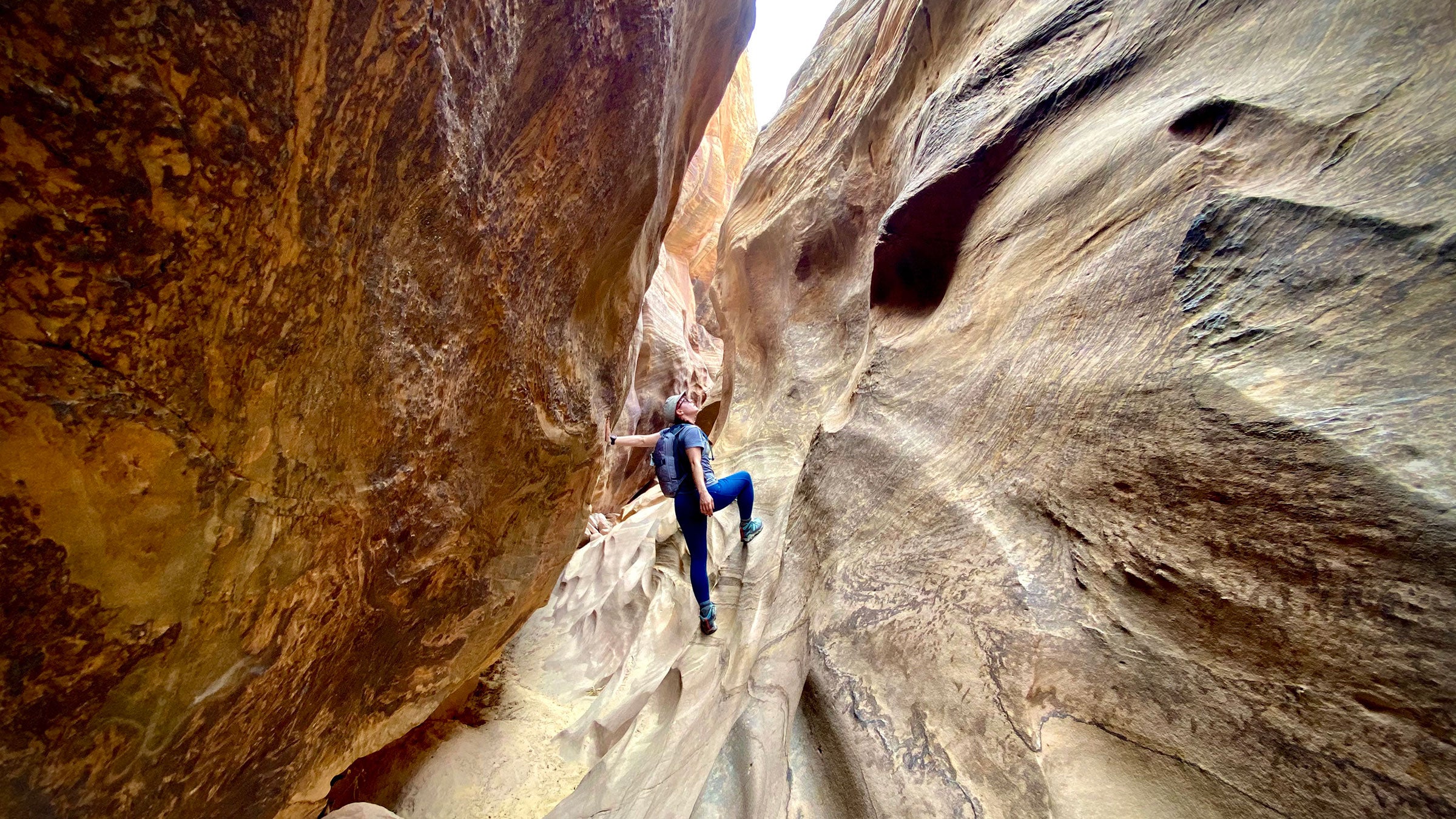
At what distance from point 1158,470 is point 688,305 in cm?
1586

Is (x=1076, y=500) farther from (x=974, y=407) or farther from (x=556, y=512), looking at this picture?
(x=556, y=512)

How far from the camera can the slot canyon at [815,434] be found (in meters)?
1.24

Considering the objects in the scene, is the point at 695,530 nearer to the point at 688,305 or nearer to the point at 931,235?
the point at 931,235

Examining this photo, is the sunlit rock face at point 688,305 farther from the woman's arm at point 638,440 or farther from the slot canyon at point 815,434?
the slot canyon at point 815,434

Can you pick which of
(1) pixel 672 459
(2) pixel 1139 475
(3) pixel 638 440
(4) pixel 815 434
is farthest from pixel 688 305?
(2) pixel 1139 475

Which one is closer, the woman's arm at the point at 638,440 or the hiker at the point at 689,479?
the hiker at the point at 689,479

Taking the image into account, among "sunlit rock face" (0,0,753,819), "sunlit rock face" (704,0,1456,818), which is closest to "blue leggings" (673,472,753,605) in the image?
"sunlit rock face" (704,0,1456,818)

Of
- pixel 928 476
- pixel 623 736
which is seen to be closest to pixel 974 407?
Answer: pixel 928 476

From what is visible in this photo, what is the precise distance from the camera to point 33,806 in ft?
4.74

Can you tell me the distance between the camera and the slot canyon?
1.24 m

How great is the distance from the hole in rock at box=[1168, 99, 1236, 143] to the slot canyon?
1cm

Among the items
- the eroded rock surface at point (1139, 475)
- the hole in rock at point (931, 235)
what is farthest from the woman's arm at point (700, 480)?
the hole in rock at point (931, 235)

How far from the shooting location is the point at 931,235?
3510 millimetres

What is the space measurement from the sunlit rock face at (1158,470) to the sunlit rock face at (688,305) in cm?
655
